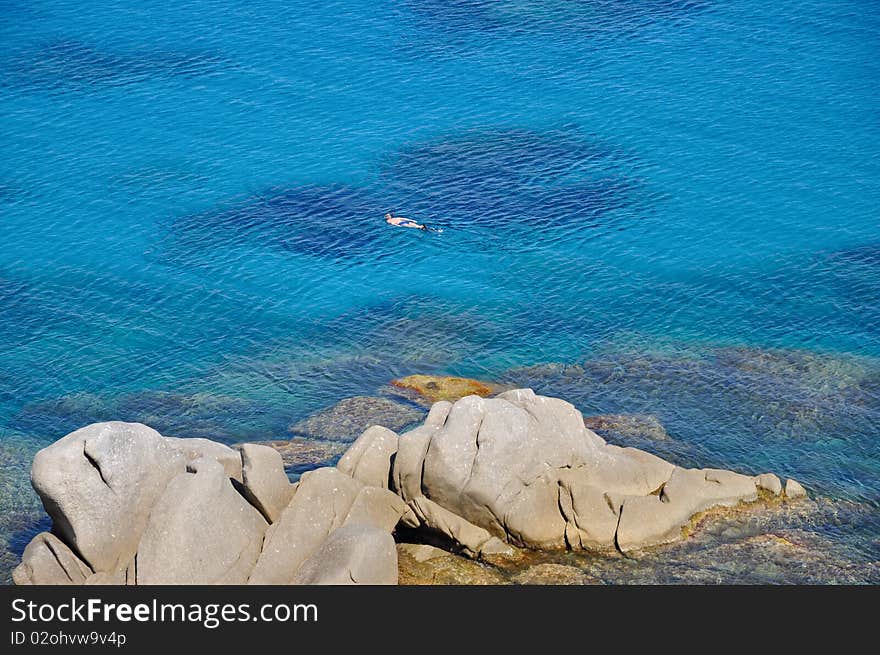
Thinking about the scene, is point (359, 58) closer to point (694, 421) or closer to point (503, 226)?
point (503, 226)

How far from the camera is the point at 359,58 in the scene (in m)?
85.0

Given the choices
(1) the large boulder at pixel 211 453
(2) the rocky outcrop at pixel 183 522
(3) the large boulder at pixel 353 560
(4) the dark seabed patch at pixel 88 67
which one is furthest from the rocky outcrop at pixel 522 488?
(4) the dark seabed patch at pixel 88 67

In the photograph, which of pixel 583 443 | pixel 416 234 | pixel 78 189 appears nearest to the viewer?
pixel 583 443

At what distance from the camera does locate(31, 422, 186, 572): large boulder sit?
35.9 meters

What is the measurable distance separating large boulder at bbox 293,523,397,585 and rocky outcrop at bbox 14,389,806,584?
0.04m

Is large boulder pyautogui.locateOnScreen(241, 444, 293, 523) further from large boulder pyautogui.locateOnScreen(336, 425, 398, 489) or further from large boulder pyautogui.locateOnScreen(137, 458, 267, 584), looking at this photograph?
large boulder pyautogui.locateOnScreen(336, 425, 398, 489)

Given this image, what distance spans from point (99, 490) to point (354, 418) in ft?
45.4

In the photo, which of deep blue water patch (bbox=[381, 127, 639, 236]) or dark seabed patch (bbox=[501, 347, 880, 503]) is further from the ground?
deep blue water patch (bbox=[381, 127, 639, 236])

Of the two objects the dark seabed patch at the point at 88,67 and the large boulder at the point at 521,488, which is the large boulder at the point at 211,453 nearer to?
the large boulder at the point at 521,488

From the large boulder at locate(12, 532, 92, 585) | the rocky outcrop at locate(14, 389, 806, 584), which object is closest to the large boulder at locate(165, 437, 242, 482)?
the rocky outcrop at locate(14, 389, 806, 584)

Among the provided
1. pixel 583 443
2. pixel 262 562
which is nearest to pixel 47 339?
pixel 262 562

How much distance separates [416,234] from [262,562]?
3167cm

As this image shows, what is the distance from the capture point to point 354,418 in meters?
47.9

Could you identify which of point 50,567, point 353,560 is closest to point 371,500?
point 353,560
